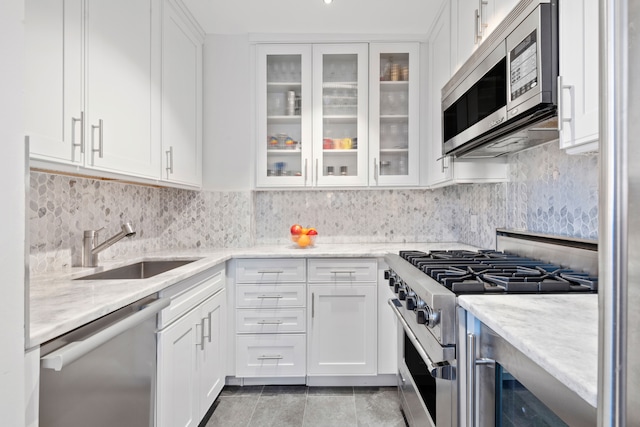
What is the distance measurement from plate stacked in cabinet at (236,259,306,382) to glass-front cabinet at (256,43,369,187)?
0.73 metres

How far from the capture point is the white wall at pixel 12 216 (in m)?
0.69

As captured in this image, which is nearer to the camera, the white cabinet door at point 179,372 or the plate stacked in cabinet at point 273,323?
the white cabinet door at point 179,372

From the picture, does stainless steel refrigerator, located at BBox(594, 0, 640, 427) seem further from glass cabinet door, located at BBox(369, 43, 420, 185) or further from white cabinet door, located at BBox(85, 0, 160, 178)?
glass cabinet door, located at BBox(369, 43, 420, 185)

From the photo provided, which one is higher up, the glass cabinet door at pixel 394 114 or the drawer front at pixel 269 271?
the glass cabinet door at pixel 394 114

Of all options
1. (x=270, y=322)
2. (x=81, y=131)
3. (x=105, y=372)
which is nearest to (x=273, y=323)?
(x=270, y=322)

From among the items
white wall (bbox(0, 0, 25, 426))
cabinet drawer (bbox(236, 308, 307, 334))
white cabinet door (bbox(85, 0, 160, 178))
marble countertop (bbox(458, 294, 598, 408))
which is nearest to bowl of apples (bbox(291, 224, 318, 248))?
cabinet drawer (bbox(236, 308, 307, 334))

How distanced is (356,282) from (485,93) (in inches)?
54.2

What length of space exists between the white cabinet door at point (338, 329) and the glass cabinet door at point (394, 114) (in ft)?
2.90

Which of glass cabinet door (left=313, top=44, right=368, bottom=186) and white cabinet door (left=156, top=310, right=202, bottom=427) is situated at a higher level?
glass cabinet door (left=313, top=44, right=368, bottom=186)

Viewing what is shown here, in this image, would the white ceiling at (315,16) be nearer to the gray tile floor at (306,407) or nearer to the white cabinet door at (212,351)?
the white cabinet door at (212,351)

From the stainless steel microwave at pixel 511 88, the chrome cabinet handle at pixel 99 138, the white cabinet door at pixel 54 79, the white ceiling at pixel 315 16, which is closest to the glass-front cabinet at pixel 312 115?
the white ceiling at pixel 315 16

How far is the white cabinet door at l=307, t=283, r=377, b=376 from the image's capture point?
7.80ft

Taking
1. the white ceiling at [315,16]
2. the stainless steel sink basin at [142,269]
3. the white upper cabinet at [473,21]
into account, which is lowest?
the stainless steel sink basin at [142,269]

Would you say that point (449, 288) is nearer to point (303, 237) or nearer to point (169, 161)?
point (303, 237)
